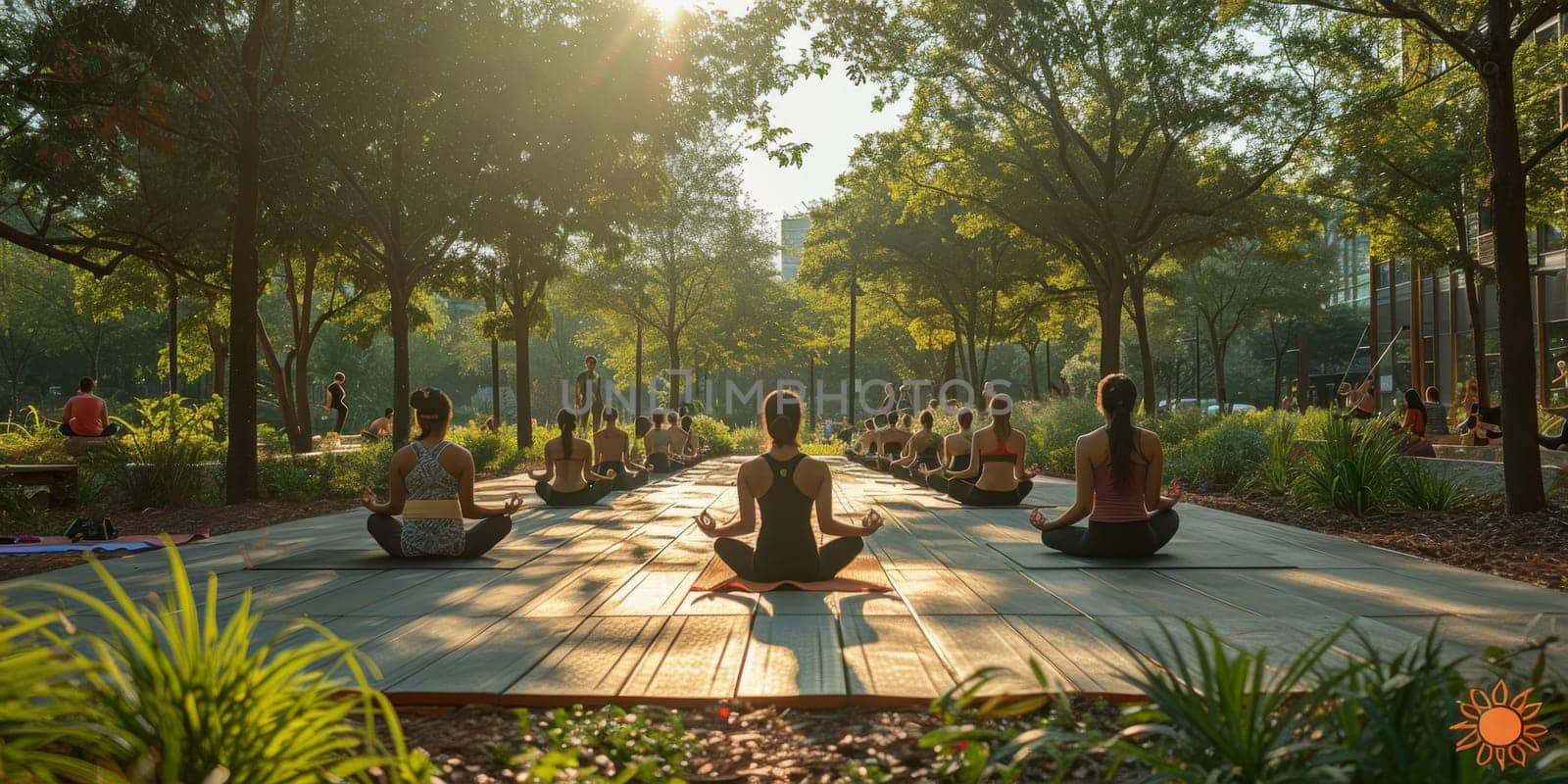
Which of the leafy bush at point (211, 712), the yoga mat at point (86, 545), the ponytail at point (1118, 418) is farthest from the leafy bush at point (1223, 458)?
the leafy bush at point (211, 712)

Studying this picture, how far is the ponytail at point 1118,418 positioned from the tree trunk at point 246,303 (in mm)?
11051

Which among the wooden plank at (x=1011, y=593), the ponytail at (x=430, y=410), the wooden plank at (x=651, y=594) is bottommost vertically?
the wooden plank at (x=1011, y=593)

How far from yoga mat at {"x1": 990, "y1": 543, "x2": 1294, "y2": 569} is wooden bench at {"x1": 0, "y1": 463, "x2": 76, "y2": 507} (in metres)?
12.5

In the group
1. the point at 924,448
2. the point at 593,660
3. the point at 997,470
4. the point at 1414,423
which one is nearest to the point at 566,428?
the point at 997,470

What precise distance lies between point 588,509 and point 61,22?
8.58 meters

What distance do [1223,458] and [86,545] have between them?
1507cm

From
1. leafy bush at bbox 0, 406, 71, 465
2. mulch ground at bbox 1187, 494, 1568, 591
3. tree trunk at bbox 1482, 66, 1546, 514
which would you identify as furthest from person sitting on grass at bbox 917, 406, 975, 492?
leafy bush at bbox 0, 406, 71, 465

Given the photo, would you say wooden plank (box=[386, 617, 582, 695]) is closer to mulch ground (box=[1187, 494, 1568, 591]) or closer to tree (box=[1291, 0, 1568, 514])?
mulch ground (box=[1187, 494, 1568, 591])

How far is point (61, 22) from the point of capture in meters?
12.2

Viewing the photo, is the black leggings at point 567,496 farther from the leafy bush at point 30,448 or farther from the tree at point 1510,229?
the tree at point 1510,229

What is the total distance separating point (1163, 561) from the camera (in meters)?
7.92

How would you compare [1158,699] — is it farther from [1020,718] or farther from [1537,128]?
[1537,128]

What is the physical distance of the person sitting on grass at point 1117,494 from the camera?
7477 millimetres

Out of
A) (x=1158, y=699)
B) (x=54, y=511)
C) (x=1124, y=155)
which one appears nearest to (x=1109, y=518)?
(x=1158, y=699)
